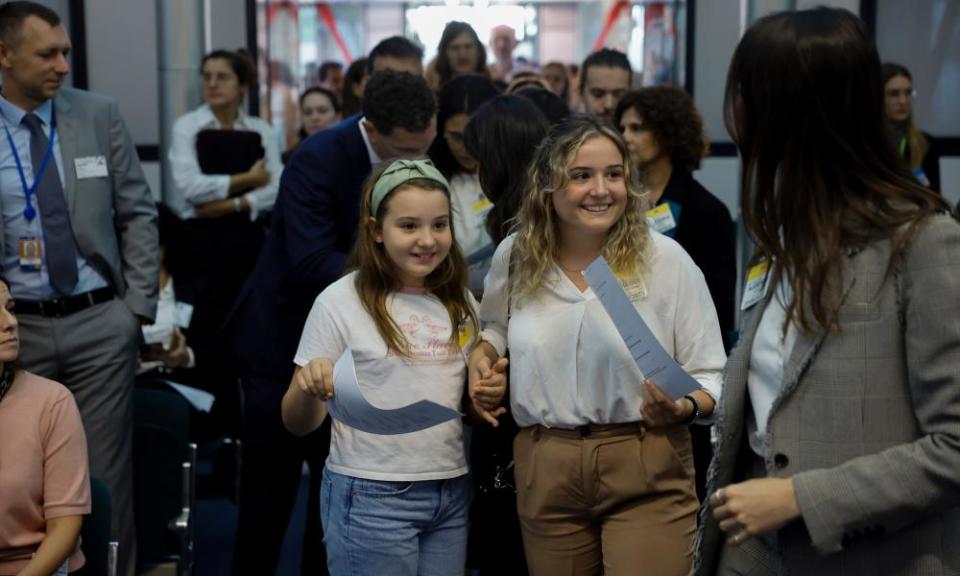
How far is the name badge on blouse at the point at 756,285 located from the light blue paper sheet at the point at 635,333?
0.95 feet

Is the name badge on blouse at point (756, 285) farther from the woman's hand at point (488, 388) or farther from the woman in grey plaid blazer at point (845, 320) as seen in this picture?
the woman's hand at point (488, 388)

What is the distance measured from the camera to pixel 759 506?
164 cm

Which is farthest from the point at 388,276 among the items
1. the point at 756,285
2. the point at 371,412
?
the point at 756,285

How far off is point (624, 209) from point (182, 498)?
204cm

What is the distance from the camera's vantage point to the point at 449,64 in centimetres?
587

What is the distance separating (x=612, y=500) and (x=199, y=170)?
4286 mm

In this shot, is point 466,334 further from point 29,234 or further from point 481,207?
point 29,234

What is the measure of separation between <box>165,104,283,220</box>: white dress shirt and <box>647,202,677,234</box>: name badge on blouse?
296cm

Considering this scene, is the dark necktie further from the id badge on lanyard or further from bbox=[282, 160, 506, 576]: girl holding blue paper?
bbox=[282, 160, 506, 576]: girl holding blue paper

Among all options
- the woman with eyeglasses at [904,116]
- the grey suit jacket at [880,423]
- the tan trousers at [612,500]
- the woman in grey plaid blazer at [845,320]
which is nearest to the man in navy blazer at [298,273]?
the tan trousers at [612,500]

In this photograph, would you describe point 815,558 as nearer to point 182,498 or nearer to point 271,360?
point 271,360

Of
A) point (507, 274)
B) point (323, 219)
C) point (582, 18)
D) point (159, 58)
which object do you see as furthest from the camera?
point (582, 18)

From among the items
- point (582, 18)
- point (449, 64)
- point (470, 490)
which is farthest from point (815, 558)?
point (582, 18)

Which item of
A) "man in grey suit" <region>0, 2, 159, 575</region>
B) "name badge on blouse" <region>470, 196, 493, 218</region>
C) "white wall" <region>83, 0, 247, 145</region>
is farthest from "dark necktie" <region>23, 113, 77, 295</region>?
"white wall" <region>83, 0, 247, 145</region>
